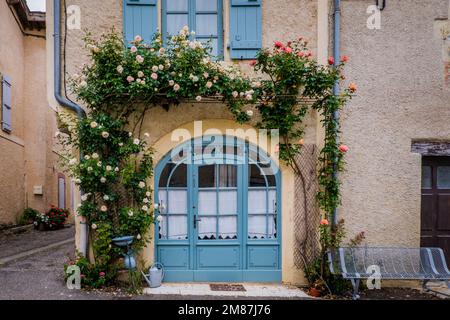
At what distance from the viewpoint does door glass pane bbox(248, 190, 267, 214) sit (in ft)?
20.2

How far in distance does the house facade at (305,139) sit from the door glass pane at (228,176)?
2 centimetres

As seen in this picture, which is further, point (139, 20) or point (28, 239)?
point (28, 239)

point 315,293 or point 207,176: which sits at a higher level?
point 207,176

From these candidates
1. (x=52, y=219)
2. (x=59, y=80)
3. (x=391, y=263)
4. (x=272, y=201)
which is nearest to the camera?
(x=59, y=80)

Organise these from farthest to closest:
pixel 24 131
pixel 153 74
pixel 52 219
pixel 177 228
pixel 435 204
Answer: pixel 24 131, pixel 52 219, pixel 435 204, pixel 177 228, pixel 153 74

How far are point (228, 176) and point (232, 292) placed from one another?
5.99 feet

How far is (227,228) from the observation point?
20.1 ft

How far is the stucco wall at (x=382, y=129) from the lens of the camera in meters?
6.12

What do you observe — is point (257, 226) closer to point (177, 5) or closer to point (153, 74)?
point (153, 74)

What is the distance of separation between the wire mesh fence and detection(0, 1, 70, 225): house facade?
879cm

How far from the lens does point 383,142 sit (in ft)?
20.1

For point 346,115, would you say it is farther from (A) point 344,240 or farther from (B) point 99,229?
(B) point 99,229

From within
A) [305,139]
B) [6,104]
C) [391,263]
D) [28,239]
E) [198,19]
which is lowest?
[28,239]

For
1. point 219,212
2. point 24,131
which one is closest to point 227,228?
point 219,212
